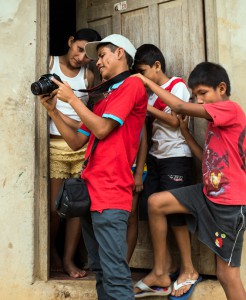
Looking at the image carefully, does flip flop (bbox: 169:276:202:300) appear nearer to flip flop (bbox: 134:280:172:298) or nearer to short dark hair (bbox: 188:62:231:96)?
flip flop (bbox: 134:280:172:298)

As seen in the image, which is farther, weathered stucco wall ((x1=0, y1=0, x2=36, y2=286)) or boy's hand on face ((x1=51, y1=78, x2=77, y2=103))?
weathered stucco wall ((x1=0, y1=0, x2=36, y2=286))

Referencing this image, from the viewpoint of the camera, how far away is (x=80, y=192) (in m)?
2.44

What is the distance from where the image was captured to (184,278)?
3.00 m

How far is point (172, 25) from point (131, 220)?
1688 mm

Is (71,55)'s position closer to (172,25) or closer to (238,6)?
(172,25)

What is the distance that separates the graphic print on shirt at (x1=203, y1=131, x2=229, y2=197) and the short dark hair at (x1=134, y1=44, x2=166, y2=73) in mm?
832

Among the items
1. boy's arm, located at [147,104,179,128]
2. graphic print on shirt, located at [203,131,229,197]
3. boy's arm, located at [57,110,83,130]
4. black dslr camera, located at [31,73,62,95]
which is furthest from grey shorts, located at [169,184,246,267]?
black dslr camera, located at [31,73,62,95]

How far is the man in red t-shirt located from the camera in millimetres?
2352

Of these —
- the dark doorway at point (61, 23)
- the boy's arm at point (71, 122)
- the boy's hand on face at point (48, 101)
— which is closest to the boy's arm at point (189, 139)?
the boy's arm at point (71, 122)

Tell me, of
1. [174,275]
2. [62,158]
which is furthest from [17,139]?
[174,275]

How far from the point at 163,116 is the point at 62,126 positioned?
0.75 m

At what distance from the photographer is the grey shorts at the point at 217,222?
2557mm

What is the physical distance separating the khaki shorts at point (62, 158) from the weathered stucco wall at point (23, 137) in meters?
0.19

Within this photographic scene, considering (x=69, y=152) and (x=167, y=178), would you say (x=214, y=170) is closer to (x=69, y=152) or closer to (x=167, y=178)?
(x=167, y=178)
